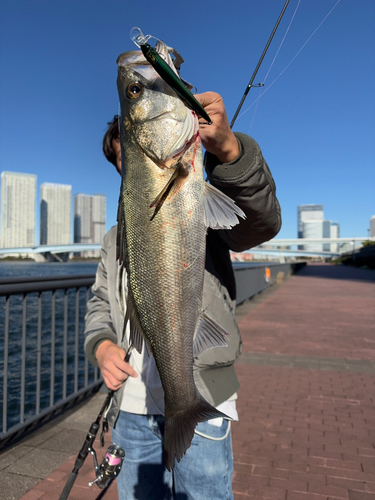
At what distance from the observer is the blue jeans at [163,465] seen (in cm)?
166

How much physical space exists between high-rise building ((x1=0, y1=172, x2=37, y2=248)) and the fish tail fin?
365 inches

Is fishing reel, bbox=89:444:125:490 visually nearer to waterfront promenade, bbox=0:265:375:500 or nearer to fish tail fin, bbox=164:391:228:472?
fish tail fin, bbox=164:391:228:472

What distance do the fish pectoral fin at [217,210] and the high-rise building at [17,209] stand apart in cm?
933

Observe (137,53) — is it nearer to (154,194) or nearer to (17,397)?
(154,194)

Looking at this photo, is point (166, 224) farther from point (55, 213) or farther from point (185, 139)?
point (55, 213)

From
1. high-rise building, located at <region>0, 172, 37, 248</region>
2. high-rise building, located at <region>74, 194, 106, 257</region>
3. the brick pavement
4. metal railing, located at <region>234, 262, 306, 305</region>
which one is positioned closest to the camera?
the brick pavement

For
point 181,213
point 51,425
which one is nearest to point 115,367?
point 181,213

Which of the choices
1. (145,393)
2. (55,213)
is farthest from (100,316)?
(55,213)

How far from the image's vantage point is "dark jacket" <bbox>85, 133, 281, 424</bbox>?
162cm

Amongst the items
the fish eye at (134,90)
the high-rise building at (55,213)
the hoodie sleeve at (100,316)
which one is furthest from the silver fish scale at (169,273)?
the high-rise building at (55,213)

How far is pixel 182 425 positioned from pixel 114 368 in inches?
15.9

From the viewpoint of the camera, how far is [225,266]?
1.89m

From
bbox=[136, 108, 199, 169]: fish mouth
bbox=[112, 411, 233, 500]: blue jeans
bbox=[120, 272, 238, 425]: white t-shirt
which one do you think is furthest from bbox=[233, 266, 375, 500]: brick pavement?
bbox=[136, 108, 199, 169]: fish mouth

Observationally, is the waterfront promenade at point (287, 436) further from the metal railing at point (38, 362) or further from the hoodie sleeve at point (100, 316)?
the hoodie sleeve at point (100, 316)
